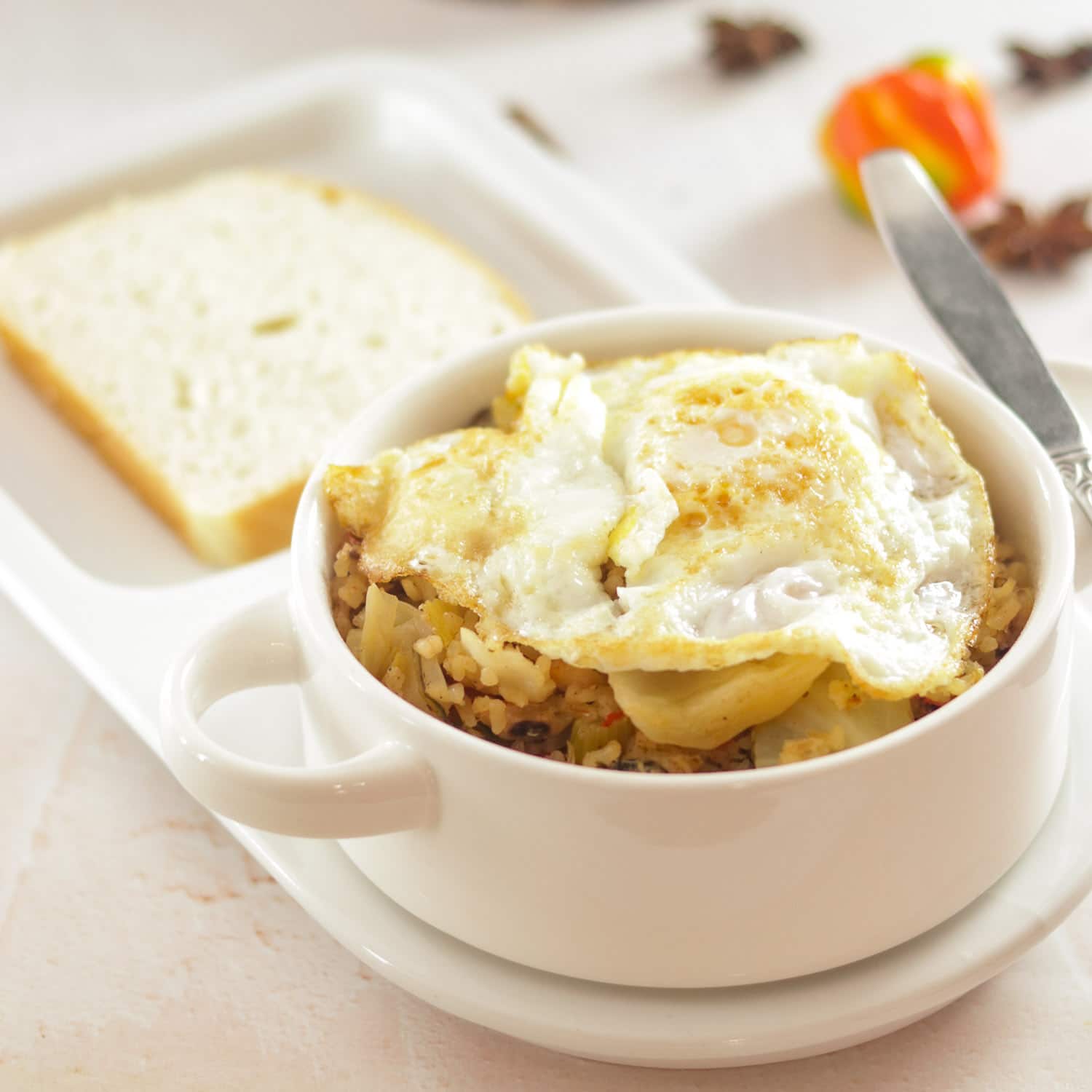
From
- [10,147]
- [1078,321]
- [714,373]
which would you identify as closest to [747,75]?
[1078,321]

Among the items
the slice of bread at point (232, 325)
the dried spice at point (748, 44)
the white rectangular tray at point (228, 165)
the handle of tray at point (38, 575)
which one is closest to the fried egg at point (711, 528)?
the white rectangular tray at point (228, 165)

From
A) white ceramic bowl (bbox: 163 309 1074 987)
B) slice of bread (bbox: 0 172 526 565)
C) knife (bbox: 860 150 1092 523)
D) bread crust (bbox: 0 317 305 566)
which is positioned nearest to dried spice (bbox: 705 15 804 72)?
slice of bread (bbox: 0 172 526 565)

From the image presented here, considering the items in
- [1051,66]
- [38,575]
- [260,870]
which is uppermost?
[1051,66]

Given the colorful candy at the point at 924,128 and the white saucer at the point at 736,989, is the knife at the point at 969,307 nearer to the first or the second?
the white saucer at the point at 736,989

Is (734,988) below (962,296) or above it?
below

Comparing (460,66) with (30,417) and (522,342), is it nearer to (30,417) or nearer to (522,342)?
(30,417)

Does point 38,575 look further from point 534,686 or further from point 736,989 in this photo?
point 736,989

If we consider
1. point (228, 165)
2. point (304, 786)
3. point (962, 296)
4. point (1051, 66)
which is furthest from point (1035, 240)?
point (304, 786)
